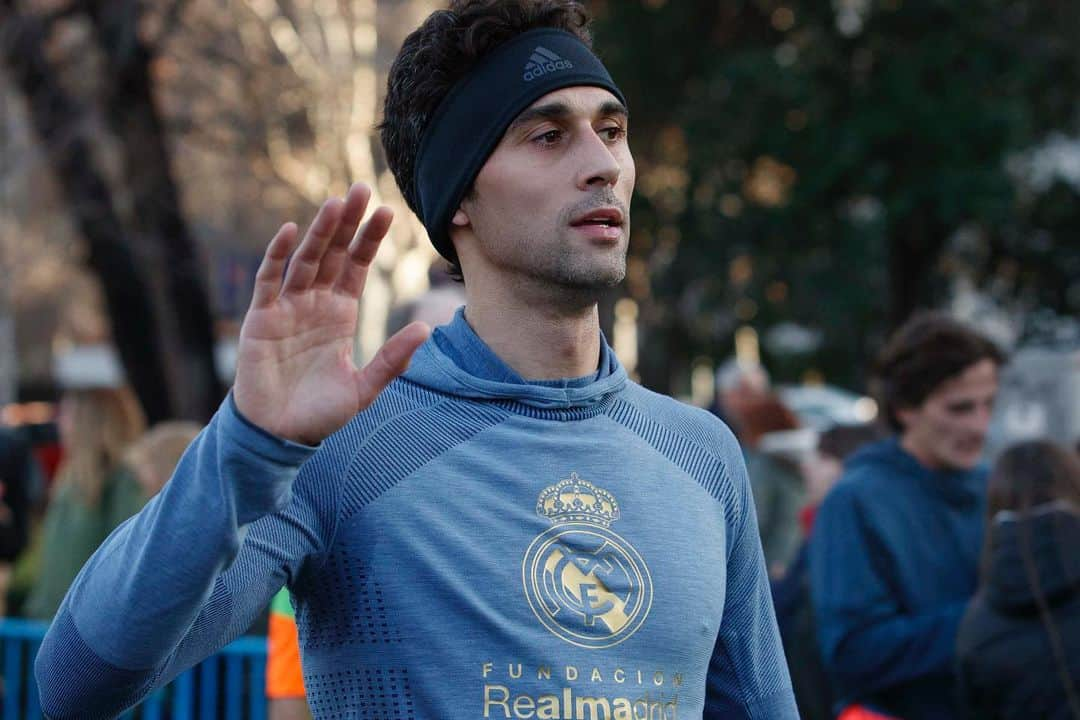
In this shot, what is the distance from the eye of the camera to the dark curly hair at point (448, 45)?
2.62 meters

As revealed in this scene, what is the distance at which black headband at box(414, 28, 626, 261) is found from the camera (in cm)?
255

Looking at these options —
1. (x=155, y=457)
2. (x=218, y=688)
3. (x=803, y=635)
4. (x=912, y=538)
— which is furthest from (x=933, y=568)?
(x=155, y=457)

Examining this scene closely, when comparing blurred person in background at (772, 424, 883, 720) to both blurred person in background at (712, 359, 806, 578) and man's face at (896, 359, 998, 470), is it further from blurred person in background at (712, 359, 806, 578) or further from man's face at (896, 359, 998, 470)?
blurred person in background at (712, 359, 806, 578)

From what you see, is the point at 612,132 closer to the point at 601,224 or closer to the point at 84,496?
the point at 601,224

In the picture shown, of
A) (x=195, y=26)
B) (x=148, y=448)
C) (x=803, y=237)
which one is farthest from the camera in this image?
(x=803, y=237)

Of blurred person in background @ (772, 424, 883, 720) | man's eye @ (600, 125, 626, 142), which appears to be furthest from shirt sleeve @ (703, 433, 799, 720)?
blurred person in background @ (772, 424, 883, 720)

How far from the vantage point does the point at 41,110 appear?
1186 centimetres

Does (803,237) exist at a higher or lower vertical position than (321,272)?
lower

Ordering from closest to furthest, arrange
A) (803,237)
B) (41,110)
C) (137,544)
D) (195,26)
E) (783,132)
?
1. (137,544)
2. (41,110)
3. (195,26)
4. (783,132)
5. (803,237)

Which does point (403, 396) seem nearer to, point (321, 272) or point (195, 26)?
point (321, 272)

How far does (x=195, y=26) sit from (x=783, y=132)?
7.35 metres

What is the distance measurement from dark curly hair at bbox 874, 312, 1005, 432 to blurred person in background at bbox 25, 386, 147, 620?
3.33m

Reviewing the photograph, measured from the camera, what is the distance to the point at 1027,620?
420 cm

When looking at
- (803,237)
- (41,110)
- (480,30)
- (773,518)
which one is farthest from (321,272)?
(803,237)
